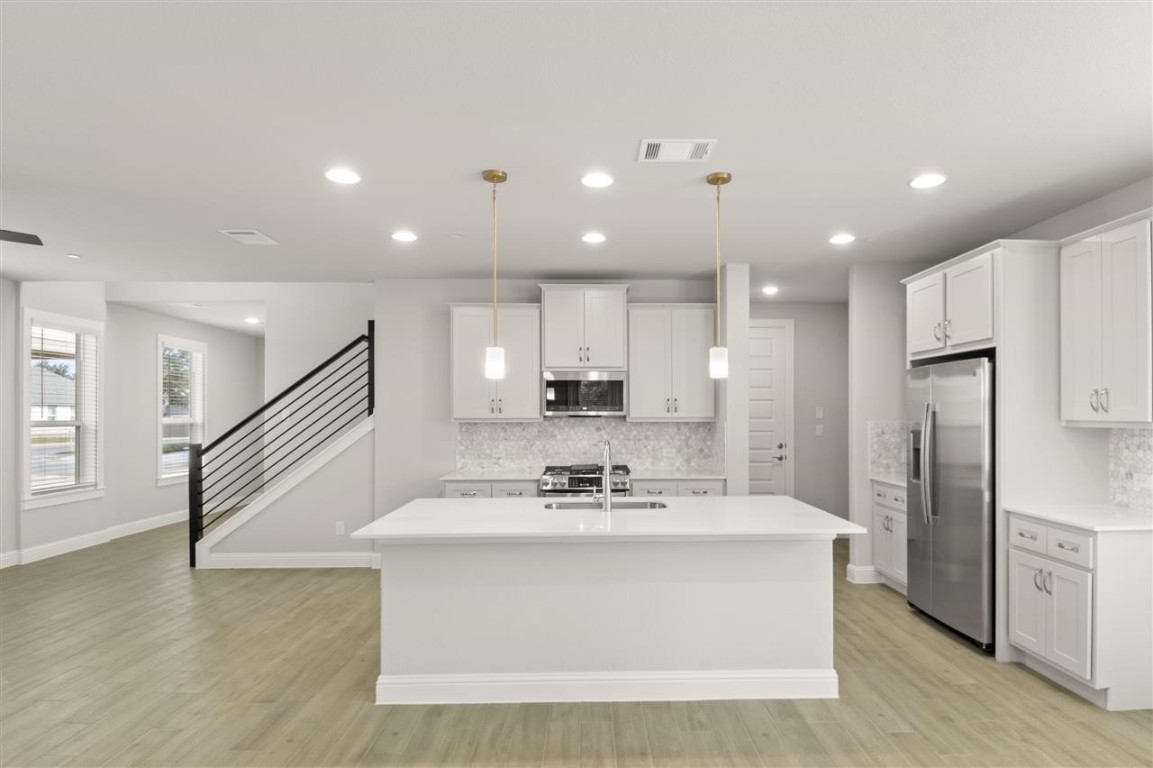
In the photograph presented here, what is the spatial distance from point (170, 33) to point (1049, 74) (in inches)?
116

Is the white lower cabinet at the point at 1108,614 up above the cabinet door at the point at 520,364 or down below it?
below

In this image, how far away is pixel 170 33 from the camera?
2029 millimetres

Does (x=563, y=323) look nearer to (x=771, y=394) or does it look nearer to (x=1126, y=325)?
(x=771, y=394)

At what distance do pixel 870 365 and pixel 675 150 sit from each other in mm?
3201

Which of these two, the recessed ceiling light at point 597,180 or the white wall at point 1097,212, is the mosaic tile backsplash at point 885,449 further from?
the recessed ceiling light at point 597,180

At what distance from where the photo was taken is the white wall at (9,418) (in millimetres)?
5883

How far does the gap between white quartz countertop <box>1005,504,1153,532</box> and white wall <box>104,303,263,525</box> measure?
8.43 metres

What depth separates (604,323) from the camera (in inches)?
222

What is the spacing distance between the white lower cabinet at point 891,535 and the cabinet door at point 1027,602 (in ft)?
3.35

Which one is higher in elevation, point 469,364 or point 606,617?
point 469,364

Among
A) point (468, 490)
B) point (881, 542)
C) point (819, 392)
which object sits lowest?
point (881, 542)

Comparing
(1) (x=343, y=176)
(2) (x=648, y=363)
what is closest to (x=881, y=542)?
(2) (x=648, y=363)

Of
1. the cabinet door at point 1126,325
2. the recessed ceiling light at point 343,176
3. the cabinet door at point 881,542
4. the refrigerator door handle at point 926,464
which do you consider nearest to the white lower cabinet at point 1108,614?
the cabinet door at point 1126,325

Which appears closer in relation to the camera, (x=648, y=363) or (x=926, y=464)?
(x=926, y=464)
